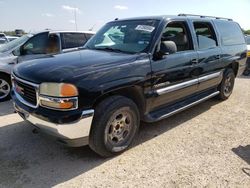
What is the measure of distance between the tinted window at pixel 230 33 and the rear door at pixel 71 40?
134 inches

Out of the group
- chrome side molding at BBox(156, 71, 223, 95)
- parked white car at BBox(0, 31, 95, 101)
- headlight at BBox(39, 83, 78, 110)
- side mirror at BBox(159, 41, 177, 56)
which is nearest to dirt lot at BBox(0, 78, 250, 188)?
chrome side molding at BBox(156, 71, 223, 95)

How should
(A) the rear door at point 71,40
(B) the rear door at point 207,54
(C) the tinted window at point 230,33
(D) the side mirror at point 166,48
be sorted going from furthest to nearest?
(A) the rear door at point 71,40 → (C) the tinted window at point 230,33 → (B) the rear door at point 207,54 → (D) the side mirror at point 166,48

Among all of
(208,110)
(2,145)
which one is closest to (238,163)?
(208,110)

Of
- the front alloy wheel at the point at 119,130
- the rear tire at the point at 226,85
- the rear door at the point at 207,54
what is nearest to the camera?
the front alloy wheel at the point at 119,130

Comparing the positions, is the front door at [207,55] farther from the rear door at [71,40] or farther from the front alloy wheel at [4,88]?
the front alloy wheel at [4,88]

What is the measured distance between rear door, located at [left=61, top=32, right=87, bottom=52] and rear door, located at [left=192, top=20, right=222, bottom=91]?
10.0ft

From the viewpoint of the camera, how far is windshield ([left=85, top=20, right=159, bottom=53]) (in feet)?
12.4

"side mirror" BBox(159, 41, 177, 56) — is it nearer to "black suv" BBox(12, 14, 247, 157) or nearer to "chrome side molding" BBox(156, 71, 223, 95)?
"black suv" BBox(12, 14, 247, 157)

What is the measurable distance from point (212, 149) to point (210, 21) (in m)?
2.87

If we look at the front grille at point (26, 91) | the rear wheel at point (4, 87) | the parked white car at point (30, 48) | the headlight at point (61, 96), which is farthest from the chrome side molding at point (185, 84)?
the rear wheel at point (4, 87)

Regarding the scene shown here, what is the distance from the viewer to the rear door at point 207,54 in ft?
15.2

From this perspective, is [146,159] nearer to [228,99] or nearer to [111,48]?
[111,48]

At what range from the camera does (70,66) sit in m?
3.09

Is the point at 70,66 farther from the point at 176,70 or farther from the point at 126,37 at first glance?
the point at 176,70
